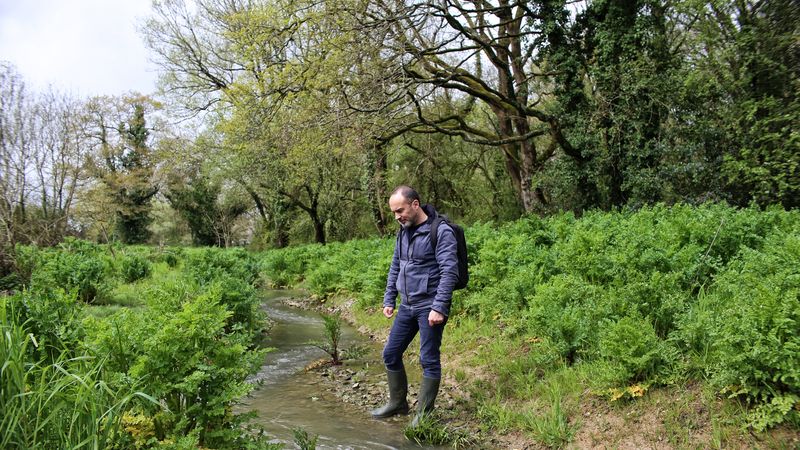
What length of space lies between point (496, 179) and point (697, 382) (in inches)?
833

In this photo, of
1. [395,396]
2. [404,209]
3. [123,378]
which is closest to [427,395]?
[395,396]

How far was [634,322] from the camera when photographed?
14.9 feet

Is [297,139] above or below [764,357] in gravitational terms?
above

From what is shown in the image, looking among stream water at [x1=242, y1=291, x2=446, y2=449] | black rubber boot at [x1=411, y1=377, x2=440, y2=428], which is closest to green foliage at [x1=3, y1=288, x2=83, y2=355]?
stream water at [x1=242, y1=291, x2=446, y2=449]

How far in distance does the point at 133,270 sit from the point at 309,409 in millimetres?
9879

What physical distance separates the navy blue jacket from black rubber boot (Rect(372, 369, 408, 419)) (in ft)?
2.83

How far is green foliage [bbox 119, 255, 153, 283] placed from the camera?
12914 millimetres

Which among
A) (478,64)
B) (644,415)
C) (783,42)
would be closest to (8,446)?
(644,415)

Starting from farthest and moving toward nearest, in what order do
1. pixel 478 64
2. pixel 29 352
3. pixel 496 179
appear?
pixel 496 179 < pixel 478 64 < pixel 29 352

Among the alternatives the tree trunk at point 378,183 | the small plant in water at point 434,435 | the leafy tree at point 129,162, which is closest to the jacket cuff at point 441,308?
the small plant in water at point 434,435

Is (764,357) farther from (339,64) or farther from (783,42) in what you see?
(783,42)

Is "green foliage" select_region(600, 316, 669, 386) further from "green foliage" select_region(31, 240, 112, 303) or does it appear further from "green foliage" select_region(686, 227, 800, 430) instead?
"green foliage" select_region(31, 240, 112, 303)

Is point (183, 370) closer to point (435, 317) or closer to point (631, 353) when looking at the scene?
point (435, 317)

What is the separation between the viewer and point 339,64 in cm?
1111
